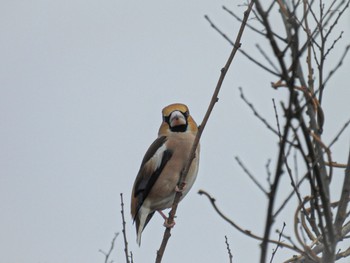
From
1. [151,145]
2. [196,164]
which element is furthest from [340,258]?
[151,145]

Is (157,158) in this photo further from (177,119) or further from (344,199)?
(344,199)

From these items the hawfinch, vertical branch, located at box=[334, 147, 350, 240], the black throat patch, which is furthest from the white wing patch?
vertical branch, located at box=[334, 147, 350, 240]

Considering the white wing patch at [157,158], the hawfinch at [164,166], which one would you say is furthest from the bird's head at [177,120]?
the white wing patch at [157,158]

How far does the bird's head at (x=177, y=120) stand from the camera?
6.45m

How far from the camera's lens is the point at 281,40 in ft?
11.2

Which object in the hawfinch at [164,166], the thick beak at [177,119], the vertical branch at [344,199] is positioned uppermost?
the thick beak at [177,119]

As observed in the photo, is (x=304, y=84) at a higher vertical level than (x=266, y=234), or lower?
higher

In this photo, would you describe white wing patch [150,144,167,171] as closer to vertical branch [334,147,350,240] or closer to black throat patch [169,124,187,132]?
black throat patch [169,124,187,132]

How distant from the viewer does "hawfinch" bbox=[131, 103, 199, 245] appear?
252 inches

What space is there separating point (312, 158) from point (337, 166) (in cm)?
109

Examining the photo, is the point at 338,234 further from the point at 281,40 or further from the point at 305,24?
the point at 305,24

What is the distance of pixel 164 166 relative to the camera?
6.44 meters

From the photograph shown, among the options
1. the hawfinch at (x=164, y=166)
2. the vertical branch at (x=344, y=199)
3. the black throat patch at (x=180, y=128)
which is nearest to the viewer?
the vertical branch at (x=344, y=199)

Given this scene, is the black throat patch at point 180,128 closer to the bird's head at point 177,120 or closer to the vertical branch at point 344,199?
the bird's head at point 177,120
